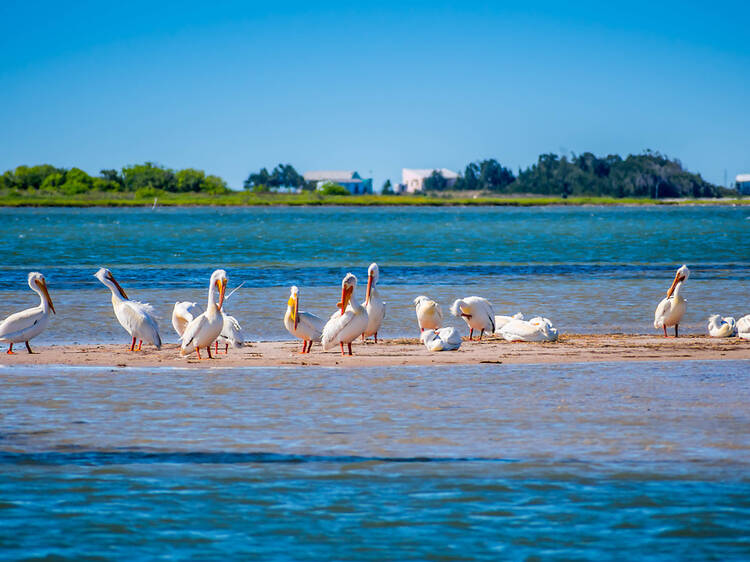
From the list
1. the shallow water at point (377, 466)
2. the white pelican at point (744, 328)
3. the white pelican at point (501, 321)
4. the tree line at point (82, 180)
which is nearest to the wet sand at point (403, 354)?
the white pelican at point (744, 328)

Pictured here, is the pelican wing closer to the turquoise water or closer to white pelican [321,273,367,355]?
the turquoise water

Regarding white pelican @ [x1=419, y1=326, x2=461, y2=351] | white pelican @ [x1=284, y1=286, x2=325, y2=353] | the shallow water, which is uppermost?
white pelican @ [x1=284, y1=286, x2=325, y2=353]

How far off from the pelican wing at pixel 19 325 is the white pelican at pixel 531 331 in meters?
5.71

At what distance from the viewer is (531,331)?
14.4 m

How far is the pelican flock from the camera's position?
1299cm

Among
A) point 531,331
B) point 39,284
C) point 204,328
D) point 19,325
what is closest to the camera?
point 204,328

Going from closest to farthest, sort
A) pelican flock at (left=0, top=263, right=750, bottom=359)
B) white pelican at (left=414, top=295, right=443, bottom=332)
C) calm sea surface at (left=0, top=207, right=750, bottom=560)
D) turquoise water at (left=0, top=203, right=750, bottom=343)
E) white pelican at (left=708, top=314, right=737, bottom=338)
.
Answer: calm sea surface at (left=0, top=207, right=750, bottom=560), pelican flock at (left=0, top=263, right=750, bottom=359), white pelican at (left=708, top=314, right=737, bottom=338), white pelican at (left=414, top=295, right=443, bottom=332), turquoise water at (left=0, top=203, right=750, bottom=343)

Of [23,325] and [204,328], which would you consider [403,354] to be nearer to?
[204,328]

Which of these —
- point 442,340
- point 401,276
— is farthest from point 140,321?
point 401,276

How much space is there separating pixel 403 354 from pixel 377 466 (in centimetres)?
558

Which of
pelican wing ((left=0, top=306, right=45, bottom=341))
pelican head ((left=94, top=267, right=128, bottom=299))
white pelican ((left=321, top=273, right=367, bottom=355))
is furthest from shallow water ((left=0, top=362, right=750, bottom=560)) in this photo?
pelican head ((left=94, top=267, right=128, bottom=299))

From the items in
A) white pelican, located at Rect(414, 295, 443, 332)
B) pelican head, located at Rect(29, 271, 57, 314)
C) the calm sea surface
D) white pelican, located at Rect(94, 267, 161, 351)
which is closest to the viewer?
the calm sea surface

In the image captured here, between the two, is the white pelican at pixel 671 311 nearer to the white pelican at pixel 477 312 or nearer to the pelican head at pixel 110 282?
the white pelican at pixel 477 312

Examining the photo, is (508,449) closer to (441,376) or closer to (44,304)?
(441,376)
